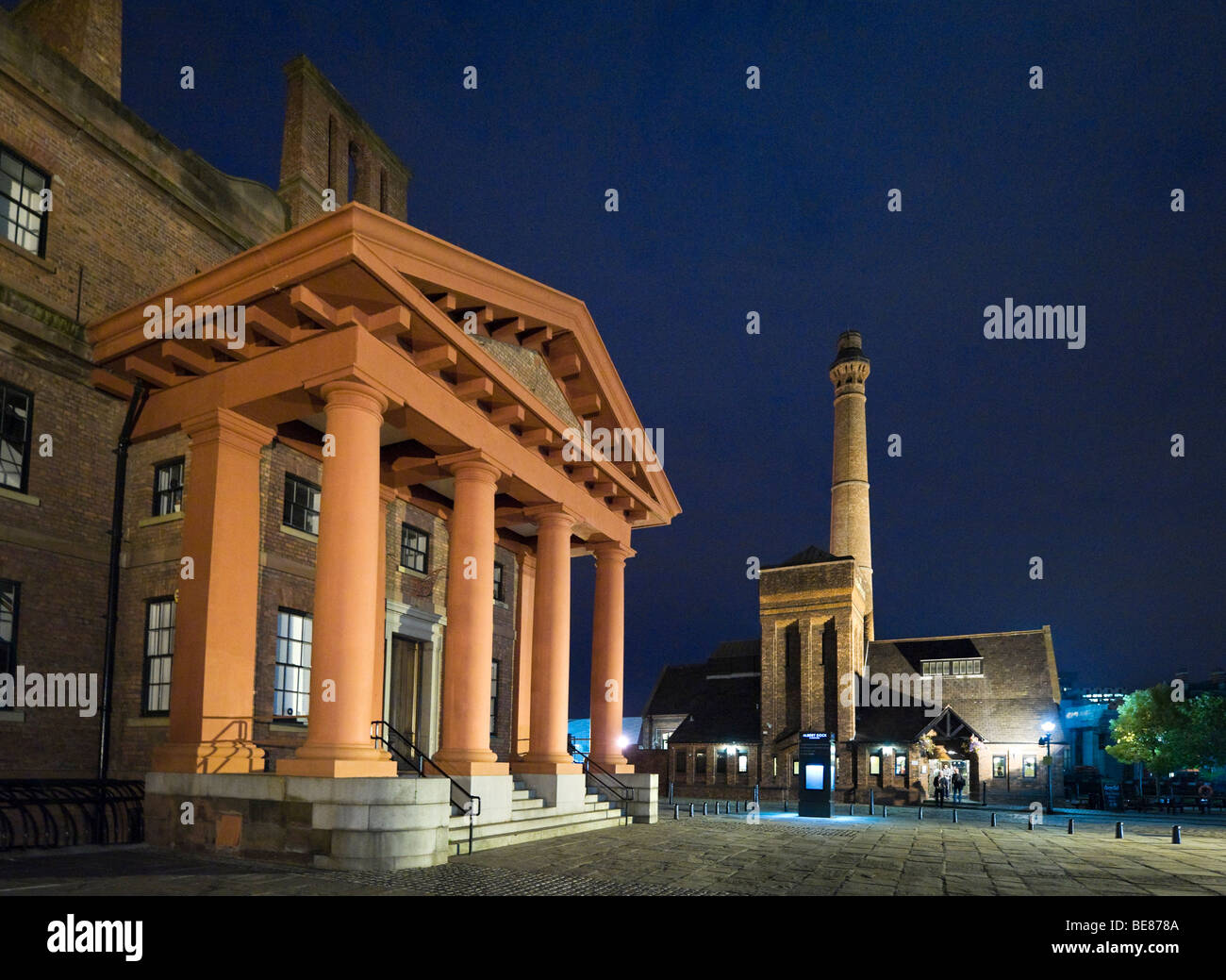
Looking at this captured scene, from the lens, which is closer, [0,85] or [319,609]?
[319,609]

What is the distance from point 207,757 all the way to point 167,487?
4845 mm

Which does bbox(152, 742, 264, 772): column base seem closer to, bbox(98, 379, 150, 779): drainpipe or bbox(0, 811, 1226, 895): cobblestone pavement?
bbox(0, 811, 1226, 895): cobblestone pavement

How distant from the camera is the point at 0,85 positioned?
1387cm

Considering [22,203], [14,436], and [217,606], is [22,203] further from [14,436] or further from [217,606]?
[217,606]

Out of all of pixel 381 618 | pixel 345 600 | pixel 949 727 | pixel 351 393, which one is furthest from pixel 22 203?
pixel 949 727

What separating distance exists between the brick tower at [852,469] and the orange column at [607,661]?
31576 millimetres

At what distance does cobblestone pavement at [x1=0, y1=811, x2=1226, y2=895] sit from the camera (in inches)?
395

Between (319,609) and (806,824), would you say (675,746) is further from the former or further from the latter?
(319,609)

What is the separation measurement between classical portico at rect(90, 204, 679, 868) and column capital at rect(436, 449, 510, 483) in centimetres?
3

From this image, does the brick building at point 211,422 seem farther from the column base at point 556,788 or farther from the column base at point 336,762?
the column base at point 556,788

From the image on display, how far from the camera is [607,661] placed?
71.4 feet

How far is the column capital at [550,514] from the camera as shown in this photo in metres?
19.1
